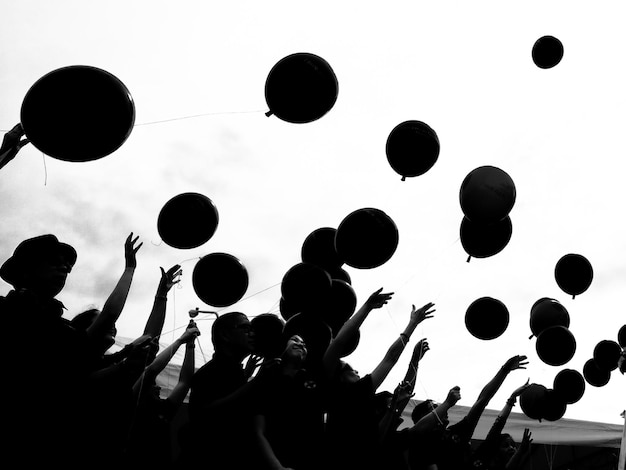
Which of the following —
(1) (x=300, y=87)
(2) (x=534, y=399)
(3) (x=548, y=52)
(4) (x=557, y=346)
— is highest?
(3) (x=548, y=52)

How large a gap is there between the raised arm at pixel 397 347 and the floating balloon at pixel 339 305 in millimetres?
585

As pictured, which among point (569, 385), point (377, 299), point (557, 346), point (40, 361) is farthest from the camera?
point (569, 385)

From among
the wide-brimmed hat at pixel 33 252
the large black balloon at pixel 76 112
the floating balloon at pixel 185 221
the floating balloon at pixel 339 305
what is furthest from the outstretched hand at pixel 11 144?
the floating balloon at pixel 339 305

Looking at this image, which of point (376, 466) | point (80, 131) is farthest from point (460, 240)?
point (80, 131)

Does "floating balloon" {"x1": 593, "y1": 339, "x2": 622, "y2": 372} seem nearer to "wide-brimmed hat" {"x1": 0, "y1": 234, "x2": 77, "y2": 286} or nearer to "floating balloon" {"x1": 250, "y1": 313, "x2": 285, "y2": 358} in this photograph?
"floating balloon" {"x1": 250, "y1": 313, "x2": 285, "y2": 358}

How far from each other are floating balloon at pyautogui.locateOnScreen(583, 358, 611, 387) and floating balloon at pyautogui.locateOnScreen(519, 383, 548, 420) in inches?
43.4

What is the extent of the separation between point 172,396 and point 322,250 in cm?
209

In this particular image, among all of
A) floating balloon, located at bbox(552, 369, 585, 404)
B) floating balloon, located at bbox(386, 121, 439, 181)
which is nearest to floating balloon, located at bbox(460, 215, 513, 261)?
floating balloon, located at bbox(386, 121, 439, 181)

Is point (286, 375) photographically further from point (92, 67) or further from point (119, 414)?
point (92, 67)

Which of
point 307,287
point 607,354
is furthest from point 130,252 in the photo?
point 607,354

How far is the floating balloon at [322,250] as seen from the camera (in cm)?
543

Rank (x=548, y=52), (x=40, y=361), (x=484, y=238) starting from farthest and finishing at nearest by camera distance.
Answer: (x=548, y=52) < (x=484, y=238) < (x=40, y=361)

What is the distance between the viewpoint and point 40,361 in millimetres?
2684

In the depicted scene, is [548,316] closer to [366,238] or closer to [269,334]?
[366,238]
